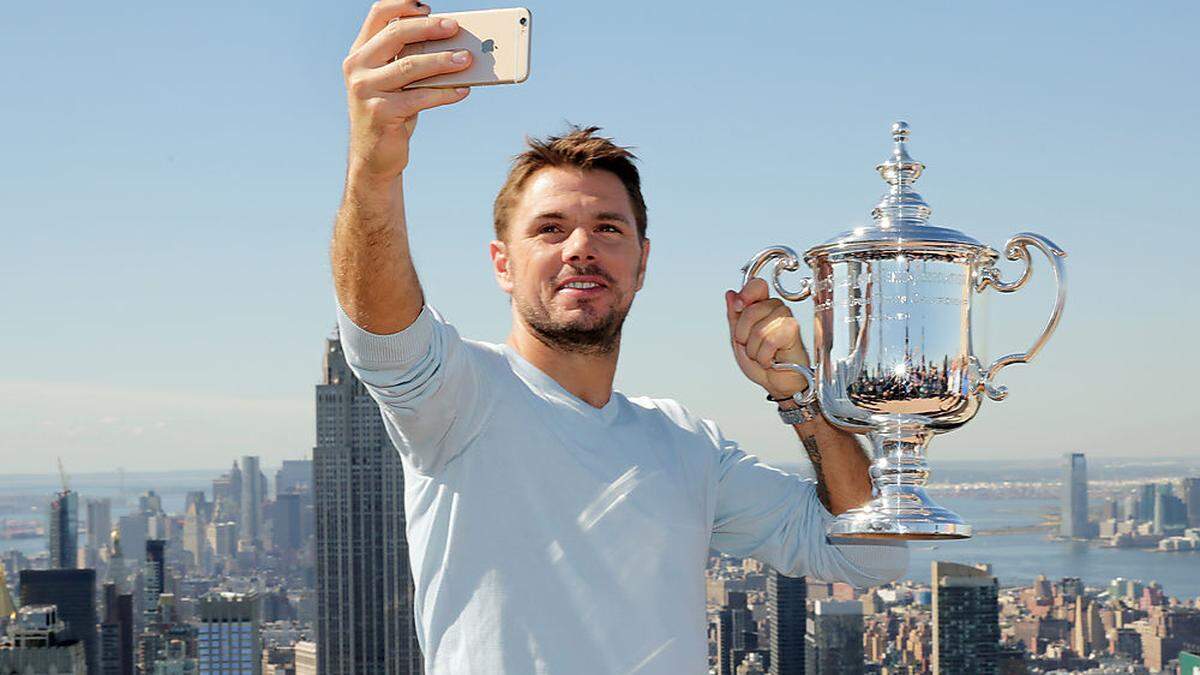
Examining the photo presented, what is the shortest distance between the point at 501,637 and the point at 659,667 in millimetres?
220

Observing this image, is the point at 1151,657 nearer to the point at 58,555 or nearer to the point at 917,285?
the point at 917,285

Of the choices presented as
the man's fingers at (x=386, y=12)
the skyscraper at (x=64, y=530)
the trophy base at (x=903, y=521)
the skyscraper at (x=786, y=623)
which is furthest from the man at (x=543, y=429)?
the skyscraper at (x=64, y=530)

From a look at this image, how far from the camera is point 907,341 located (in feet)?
6.79

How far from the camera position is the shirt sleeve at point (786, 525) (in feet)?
7.63

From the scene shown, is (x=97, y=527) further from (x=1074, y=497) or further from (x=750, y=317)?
(x=750, y=317)

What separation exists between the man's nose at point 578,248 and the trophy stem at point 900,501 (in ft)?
1.56

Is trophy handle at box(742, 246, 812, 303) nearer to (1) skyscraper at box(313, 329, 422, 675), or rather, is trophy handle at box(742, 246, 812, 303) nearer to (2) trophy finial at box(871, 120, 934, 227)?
(2) trophy finial at box(871, 120, 934, 227)

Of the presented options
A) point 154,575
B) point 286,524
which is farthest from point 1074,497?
point 154,575

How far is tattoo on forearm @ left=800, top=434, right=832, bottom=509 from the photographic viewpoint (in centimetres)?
230

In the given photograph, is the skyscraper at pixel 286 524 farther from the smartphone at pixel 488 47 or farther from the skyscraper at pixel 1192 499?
the smartphone at pixel 488 47

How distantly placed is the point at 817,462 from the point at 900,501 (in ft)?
0.81

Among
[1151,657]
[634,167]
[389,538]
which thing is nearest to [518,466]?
[634,167]

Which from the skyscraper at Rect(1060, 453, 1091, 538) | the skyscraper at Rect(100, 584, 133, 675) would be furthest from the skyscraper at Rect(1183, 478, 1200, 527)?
the skyscraper at Rect(100, 584, 133, 675)

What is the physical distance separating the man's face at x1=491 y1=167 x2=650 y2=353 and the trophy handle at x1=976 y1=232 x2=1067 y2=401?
487mm
